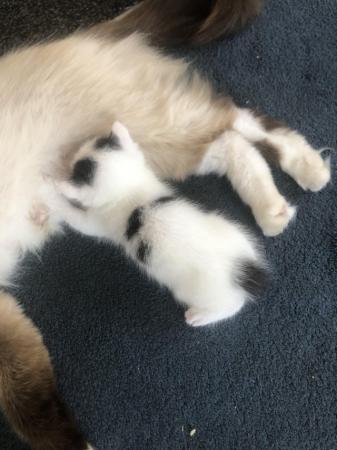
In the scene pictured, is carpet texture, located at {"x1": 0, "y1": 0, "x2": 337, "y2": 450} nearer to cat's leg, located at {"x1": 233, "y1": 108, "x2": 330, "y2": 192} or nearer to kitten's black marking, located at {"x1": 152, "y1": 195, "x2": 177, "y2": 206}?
cat's leg, located at {"x1": 233, "y1": 108, "x2": 330, "y2": 192}

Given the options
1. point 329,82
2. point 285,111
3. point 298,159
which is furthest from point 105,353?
point 329,82

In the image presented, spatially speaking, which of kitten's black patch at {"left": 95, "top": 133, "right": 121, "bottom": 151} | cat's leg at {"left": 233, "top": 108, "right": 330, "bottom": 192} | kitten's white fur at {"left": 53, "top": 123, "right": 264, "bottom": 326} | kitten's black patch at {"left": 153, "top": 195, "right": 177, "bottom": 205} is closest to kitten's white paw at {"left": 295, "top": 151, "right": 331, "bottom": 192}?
cat's leg at {"left": 233, "top": 108, "right": 330, "bottom": 192}

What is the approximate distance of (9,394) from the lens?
3.62 feet

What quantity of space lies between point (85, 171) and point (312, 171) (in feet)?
1.88

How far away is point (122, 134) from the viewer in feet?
3.63

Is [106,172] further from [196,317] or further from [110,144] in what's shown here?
[196,317]

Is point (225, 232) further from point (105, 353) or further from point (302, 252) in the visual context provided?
point (105, 353)

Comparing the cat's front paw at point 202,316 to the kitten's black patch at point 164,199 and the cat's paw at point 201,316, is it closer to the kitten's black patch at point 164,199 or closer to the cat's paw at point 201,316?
the cat's paw at point 201,316

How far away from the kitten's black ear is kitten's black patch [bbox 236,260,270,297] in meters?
0.38

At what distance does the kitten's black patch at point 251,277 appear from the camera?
1037 millimetres

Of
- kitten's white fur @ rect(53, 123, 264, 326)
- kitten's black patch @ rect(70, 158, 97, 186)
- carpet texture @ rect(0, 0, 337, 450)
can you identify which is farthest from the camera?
carpet texture @ rect(0, 0, 337, 450)

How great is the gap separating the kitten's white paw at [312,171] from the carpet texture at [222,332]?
6 cm

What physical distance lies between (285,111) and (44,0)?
79cm

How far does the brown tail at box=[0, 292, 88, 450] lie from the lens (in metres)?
1.07
